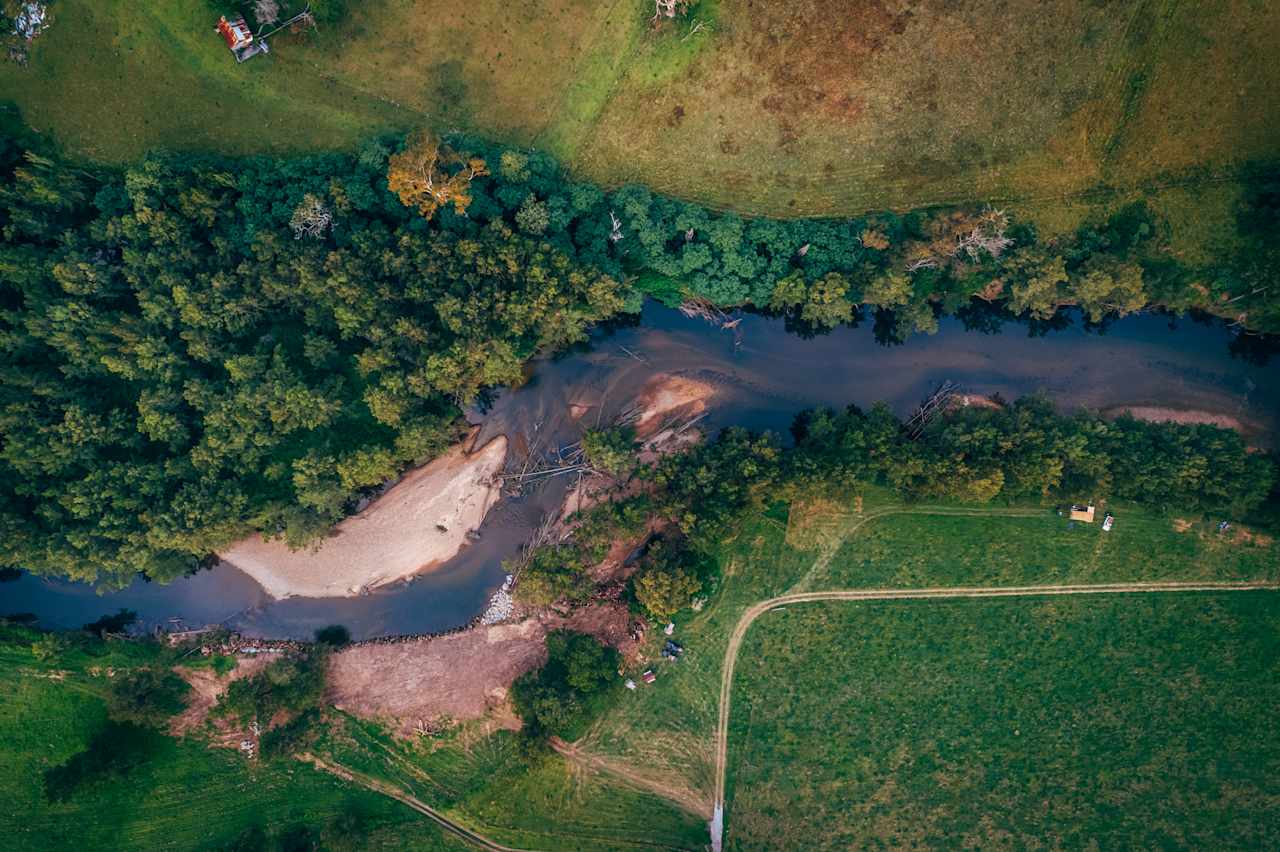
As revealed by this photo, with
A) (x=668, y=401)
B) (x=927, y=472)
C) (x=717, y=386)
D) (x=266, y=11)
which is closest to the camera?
(x=927, y=472)

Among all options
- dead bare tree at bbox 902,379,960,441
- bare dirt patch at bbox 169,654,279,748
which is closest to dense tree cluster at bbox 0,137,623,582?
bare dirt patch at bbox 169,654,279,748

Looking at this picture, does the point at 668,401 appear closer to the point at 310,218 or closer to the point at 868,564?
the point at 868,564

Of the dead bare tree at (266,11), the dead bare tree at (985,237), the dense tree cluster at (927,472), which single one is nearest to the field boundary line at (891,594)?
the dense tree cluster at (927,472)

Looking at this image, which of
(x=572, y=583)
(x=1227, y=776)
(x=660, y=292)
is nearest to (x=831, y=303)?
(x=660, y=292)

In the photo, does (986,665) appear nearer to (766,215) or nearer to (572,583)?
(572,583)

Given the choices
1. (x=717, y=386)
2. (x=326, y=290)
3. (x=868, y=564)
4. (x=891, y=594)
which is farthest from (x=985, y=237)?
(x=326, y=290)

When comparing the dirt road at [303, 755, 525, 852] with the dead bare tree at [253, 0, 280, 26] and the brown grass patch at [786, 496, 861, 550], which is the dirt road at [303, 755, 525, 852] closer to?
the brown grass patch at [786, 496, 861, 550]
